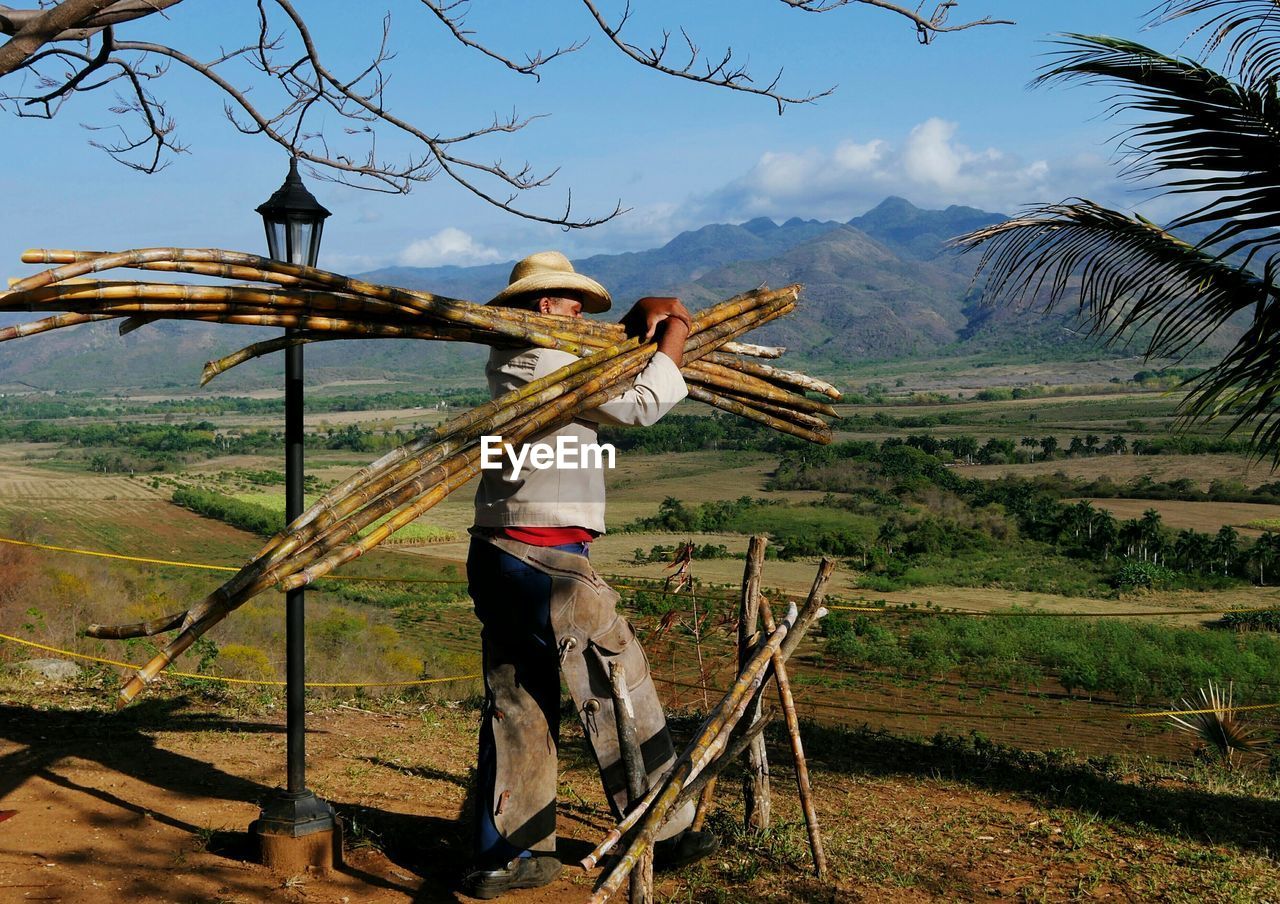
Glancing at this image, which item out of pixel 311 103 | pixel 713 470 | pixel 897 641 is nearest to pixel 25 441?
pixel 713 470

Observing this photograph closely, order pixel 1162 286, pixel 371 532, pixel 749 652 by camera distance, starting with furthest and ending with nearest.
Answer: pixel 1162 286 → pixel 749 652 → pixel 371 532

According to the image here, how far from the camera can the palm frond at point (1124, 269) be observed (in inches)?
210

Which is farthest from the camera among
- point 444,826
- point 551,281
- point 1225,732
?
point 1225,732

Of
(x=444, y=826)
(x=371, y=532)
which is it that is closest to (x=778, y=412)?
(x=371, y=532)

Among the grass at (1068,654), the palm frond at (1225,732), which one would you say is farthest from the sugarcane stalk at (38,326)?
the grass at (1068,654)

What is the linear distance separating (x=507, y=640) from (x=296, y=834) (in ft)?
3.74

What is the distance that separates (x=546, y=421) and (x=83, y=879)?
231 centimetres

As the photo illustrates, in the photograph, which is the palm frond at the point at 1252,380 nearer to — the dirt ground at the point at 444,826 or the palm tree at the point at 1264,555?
the dirt ground at the point at 444,826

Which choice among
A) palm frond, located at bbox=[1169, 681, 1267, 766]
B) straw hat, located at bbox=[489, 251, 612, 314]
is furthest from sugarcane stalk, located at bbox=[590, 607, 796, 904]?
palm frond, located at bbox=[1169, 681, 1267, 766]

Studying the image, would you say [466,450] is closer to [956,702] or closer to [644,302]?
[644,302]

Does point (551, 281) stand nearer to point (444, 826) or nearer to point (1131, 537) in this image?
point (444, 826)

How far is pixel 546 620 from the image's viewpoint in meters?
3.33

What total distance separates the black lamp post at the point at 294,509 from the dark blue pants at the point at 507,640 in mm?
736

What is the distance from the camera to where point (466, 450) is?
3.02m
